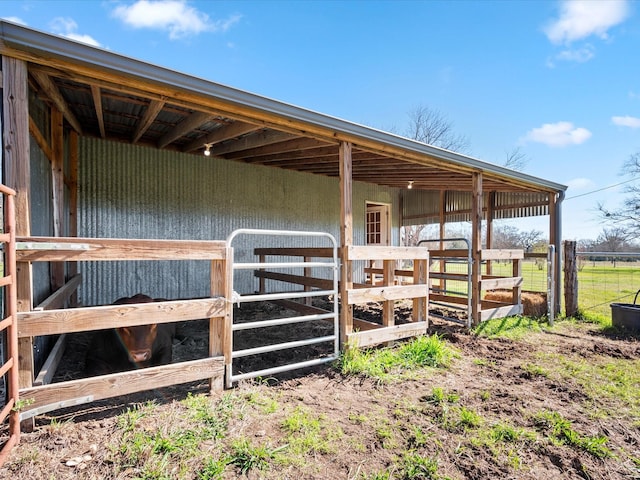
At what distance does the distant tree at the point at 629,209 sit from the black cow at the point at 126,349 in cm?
2687

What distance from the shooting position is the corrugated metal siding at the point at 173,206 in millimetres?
5391

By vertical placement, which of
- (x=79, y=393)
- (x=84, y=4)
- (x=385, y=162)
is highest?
(x=84, y=4)

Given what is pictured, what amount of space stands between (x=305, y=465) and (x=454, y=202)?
28.5 ft

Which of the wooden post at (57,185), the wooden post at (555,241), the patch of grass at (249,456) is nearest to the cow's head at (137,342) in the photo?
the patch of grass at (249,456)

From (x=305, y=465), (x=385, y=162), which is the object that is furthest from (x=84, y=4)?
(x=305, y=465)

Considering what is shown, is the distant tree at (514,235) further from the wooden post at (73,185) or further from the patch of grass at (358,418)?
the wooden post at (73,185)

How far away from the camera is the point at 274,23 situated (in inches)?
376

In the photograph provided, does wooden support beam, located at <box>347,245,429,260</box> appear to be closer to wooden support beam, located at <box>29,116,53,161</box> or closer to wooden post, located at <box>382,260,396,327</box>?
wooden post, located at <box>382,260,396,327</box>

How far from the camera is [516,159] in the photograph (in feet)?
70.9

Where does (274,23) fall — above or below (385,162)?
above

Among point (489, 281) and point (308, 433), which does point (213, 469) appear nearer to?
point (308, 433)

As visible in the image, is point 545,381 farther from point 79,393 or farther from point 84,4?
point 84,4

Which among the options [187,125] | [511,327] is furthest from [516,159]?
[187,125]

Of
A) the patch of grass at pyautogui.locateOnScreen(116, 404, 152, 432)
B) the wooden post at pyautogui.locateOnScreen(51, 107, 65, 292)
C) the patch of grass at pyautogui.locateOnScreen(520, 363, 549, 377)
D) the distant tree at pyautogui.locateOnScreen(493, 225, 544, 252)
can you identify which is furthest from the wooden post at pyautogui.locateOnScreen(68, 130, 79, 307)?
the distant tree at pyautogui.locateOnScreen(493, 225, 544, 252)
